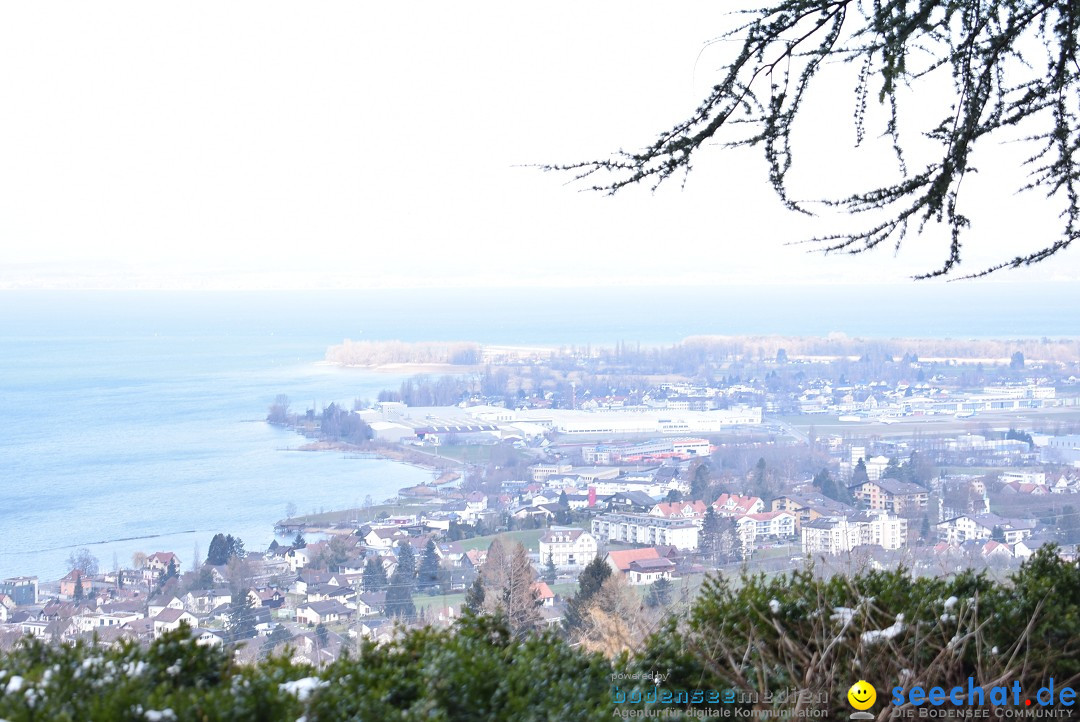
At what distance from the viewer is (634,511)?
10.4 metres

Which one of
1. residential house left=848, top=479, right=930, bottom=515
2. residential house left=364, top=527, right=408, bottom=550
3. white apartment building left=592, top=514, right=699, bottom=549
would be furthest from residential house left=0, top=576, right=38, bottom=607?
residential house left=848, top=479, right=930, bottom=515

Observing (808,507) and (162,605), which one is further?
(808,507)

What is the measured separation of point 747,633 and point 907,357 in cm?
2285

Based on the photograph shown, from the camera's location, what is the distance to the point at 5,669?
1960mm

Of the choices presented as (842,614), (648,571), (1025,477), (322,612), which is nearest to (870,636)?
(842,614)

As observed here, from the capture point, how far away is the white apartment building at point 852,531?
7.79m

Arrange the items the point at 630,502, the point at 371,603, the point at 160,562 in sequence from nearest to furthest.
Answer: the point at 371,603 < the point at 160,562 < the point at 630,502

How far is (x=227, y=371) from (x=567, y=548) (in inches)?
950

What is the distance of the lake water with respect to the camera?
13.8 m

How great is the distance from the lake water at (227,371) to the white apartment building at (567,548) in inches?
153

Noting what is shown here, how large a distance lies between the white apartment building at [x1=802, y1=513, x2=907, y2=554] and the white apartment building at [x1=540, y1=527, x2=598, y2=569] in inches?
77.2

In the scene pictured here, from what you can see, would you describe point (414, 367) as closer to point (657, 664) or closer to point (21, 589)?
point (21, 589)

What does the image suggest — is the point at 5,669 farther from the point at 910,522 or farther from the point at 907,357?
the point at 907,357

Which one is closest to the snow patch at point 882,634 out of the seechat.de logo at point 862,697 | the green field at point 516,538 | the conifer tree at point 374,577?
the seechat.de logo at point 862,697
